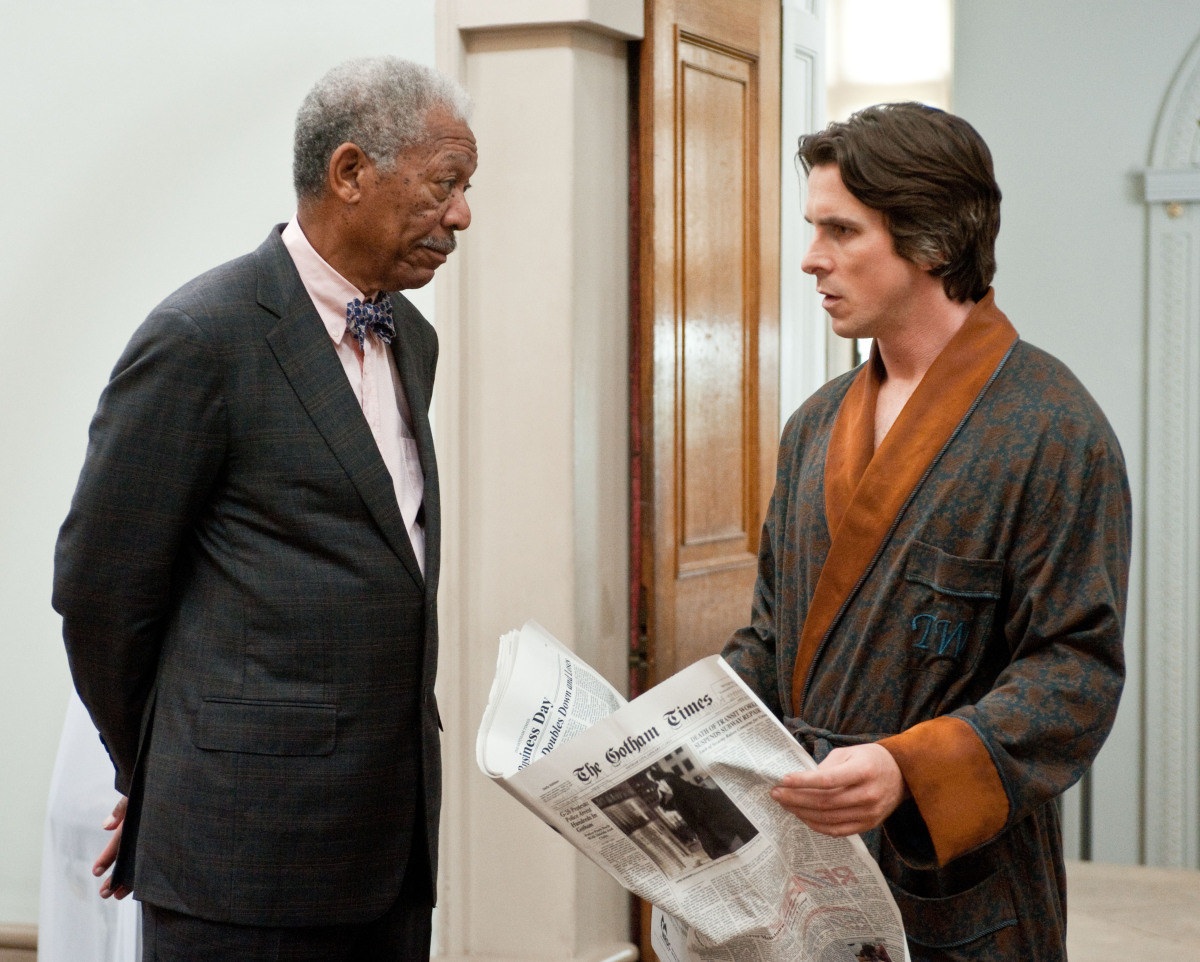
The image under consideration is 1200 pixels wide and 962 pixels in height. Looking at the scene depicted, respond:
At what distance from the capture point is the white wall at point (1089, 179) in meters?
4.80

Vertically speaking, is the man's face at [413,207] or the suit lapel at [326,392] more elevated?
the man's face at [413,207]

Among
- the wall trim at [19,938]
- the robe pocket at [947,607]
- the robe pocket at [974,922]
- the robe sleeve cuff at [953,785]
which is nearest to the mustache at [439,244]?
the robe pocket at [947,607]

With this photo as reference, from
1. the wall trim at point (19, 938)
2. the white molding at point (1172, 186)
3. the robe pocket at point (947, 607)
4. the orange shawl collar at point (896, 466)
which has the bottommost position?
the wall trim at point (19, 938)

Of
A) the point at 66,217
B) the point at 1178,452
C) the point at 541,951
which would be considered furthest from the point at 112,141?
the point at 1178,452

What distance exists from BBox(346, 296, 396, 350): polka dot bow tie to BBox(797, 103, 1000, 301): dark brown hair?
24.4 inches

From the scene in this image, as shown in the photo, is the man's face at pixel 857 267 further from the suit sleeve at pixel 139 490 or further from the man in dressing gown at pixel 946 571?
the suit sleeve at pixel 139 490

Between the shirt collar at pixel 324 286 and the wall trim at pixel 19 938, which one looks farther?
the wall trim at pixel 19 938

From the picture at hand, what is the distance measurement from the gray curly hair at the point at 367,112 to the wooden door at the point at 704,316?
1.18 metres

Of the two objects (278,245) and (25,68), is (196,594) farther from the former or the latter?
(25,68)

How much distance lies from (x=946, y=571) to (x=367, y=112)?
917mm

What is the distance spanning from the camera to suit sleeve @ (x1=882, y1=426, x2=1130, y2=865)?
1.28 m

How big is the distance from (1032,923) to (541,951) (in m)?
1.53

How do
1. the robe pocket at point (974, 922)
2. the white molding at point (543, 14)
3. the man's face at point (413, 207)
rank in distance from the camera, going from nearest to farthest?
the robe pocket at point (974, 922) < the man's face at point (413, 207) < the white molding at point (543, 14)

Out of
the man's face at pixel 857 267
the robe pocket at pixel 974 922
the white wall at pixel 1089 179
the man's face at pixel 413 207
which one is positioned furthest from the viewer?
the white wall at pixel 1089 179
